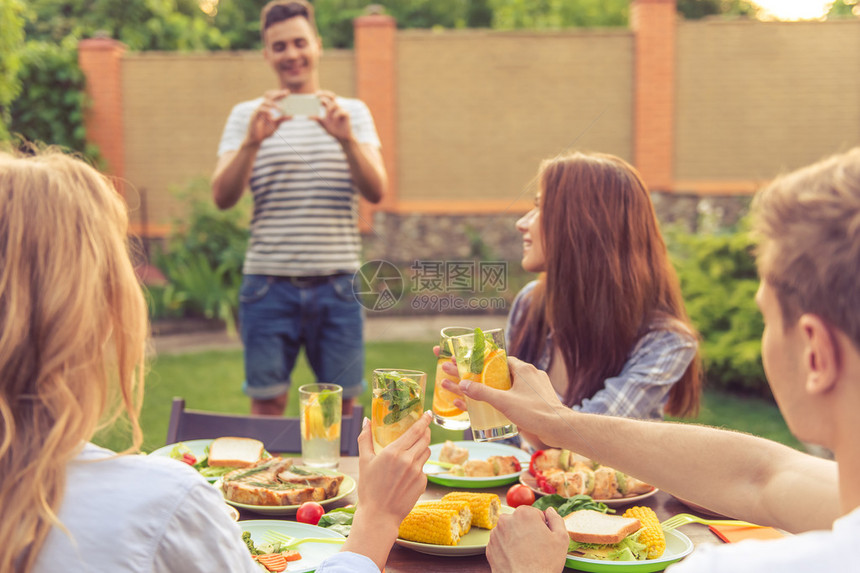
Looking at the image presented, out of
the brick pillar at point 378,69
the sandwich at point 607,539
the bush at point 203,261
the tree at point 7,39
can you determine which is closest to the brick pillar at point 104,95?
the bush at point 203,261

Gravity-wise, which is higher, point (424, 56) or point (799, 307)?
point (424, 56)

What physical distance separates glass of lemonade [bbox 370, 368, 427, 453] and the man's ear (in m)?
0.77

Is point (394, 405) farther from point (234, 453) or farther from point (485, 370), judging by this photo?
point (234, 453)

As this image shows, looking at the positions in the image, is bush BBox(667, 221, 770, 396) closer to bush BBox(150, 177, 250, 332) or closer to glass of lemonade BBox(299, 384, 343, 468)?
glass of lemonade BBox(299, 384, 343, 468)

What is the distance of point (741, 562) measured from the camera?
32.6 inches

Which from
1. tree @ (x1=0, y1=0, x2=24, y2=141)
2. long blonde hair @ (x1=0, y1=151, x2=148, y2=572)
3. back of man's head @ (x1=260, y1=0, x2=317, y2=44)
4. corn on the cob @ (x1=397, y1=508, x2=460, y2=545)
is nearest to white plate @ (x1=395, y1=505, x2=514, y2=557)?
corn on the cob @ (x1=397, y1=508, x2=460, y2=545)

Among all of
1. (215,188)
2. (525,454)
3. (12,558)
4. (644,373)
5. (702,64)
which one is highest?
→ (702,64)

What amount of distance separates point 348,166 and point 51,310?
8.15 ft

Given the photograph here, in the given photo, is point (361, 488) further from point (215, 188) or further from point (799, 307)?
point (215, 188)

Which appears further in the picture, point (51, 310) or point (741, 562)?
point (51, 310)

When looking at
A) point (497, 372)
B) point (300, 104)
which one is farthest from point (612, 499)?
point (300, 104)

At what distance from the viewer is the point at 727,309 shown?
570 cm

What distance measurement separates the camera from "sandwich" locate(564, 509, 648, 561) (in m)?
1.47

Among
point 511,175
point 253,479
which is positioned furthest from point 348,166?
point 511,175
